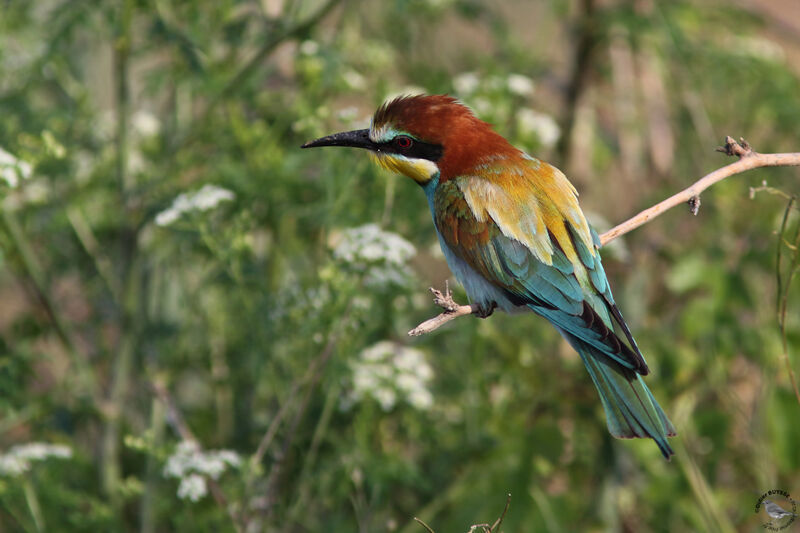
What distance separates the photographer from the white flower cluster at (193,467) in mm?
1802

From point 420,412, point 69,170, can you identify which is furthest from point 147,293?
point 420,412

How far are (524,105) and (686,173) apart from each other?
672 millimetres

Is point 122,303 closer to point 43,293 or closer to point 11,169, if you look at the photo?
point 43,293

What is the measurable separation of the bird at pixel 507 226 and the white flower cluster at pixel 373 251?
0.31ft

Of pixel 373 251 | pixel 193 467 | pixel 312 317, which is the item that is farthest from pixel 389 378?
pixel 193 467

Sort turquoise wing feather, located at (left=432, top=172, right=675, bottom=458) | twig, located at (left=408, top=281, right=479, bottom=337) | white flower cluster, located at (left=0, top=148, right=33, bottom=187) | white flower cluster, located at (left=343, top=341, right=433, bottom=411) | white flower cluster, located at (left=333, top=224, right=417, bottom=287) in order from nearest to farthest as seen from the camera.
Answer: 1. twig, located at (left=408, top=281, right=479, bottom=337)
2. turquoise wing feather, located at (left=432, top=172, right=675, bottom=458)
3. white flower cluster, located at (left=0, top=148, right=33, bottom=187)
4. white flower cluster, located at (left=333, top=224, right=417, bottom=287)
5. white flower cluster, located at (left=343, top=341, right=433, bottom=411)

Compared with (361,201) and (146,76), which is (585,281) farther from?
(146,76)

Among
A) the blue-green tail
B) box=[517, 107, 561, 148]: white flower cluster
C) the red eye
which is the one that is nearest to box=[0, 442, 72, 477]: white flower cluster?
the red eye

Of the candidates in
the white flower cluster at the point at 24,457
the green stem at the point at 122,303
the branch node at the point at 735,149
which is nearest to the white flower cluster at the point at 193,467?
the white flower cluster at the point at 24,457

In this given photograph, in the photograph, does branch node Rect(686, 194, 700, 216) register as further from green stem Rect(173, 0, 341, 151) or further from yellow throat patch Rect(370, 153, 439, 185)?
green stem Rect(173, 0, 341, 151)

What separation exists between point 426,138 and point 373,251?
0.26m

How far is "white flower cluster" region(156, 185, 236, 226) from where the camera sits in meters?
1.90

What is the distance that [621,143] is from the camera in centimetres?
342

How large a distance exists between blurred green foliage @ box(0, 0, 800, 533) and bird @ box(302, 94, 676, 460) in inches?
6.6
